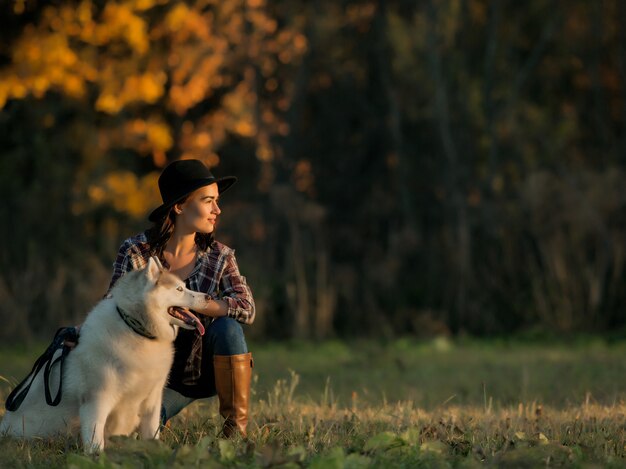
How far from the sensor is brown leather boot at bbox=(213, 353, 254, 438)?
18.6ft

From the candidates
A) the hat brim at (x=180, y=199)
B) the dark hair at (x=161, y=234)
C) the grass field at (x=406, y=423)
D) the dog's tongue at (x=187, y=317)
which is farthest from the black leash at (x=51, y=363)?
the hat brim at (x=180, y=199)

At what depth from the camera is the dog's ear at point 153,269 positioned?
17.2 feet

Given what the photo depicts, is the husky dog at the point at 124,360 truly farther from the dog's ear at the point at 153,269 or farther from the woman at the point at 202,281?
the woman at the point at 202,281

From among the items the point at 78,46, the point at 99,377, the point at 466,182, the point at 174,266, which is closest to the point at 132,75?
the point at 78,46

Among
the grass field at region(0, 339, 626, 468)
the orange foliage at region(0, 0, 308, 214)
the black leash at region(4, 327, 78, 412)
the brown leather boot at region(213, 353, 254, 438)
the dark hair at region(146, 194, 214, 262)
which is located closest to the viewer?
the grass field at region(0, 339, 626, 468)

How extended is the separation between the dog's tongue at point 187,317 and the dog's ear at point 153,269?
8.4 inches

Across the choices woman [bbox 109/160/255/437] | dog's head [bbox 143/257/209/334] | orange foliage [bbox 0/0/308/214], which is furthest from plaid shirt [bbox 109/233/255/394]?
orange foliage [bbox 0/0/308/214]

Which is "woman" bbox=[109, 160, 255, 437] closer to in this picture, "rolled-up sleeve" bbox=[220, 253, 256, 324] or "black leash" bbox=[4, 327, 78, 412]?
"rolled-up sleeve" bbox=[220, 253, 256, 324]

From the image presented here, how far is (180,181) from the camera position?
5.81 m

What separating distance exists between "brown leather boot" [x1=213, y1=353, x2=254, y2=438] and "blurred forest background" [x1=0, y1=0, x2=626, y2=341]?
7.04m

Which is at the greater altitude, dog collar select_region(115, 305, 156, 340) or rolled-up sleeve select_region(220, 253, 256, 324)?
rolled-up sleeve select_region(220, 253, 256, 324)

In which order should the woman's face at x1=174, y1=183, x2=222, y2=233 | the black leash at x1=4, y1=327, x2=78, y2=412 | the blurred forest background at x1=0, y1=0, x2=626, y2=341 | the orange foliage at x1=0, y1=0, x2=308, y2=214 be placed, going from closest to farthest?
the black leash at x1=4, y1=327, x2=78, y2=412, the woman's face at x1=174, y1=183, x2=222, y2=233, the orange foliage at x1=0, y1=0, x2=308, y2=214, the blurred forest background at x1=0, y1=0, x2=626, y2=341

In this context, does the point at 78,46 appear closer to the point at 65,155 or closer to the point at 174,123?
the point at 65,155

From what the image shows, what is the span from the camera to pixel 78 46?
13023 mm
